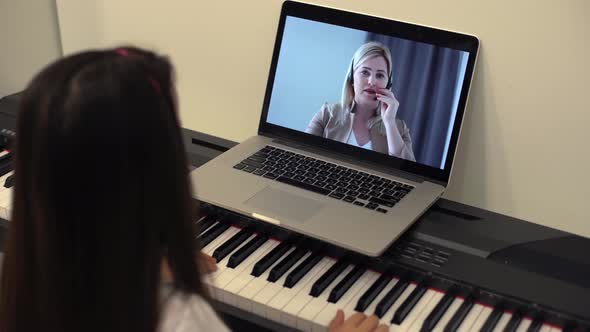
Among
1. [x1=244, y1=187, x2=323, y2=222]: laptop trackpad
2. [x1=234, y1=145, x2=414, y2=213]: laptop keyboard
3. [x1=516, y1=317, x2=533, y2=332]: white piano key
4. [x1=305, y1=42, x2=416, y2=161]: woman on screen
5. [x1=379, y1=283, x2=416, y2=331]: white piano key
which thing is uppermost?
[x1=305, y1=42, x2=416, y2=161]: woman on screen

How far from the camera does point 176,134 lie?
808mm

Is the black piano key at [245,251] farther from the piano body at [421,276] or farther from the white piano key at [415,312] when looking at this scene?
Answer: the white piano key at [415,312]

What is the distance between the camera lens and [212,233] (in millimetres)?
1371

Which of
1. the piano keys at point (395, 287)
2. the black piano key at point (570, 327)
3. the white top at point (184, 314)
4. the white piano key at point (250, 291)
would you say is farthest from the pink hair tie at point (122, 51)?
the black piano key at point (570, 327)

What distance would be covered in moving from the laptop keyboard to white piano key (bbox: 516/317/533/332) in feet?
0.93

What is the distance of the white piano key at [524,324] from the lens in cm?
116

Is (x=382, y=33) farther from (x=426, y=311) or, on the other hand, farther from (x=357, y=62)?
(x=426, y=311)

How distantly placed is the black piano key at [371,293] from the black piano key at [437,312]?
0.30ft

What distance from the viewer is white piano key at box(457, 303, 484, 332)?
3.81ft

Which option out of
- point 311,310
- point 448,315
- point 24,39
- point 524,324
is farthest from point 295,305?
point 24,39

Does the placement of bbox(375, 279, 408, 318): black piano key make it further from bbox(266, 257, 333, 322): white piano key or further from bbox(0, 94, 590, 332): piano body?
bbox(266, 257, 333, 322): white piano key

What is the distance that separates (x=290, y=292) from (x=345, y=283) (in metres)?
0.09

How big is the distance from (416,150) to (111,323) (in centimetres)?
73

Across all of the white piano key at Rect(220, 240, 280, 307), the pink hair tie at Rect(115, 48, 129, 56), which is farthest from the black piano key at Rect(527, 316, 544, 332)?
the pink hair tie at Rect(115, 48, 129, 56)
